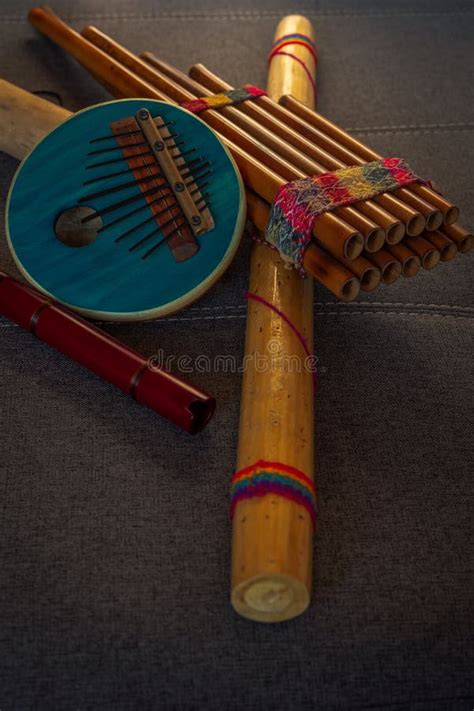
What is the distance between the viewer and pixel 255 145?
3.72 ft

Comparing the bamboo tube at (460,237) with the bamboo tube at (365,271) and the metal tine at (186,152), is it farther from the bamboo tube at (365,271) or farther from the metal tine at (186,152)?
the metal tine at (186,152)

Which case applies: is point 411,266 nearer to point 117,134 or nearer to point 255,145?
point 255,145

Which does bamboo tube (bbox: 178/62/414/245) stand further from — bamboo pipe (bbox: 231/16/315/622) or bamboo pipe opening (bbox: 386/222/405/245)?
bamboo pipe (bbox: 231/16/315/622)

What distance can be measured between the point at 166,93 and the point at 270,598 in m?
0.84

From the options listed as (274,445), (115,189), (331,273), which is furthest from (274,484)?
(115,189)

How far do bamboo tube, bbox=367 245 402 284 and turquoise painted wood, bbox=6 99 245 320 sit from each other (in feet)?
0.65

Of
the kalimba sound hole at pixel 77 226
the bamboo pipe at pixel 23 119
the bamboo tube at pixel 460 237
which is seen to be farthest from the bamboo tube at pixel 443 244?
the bamboo pipe at pixel 23 119

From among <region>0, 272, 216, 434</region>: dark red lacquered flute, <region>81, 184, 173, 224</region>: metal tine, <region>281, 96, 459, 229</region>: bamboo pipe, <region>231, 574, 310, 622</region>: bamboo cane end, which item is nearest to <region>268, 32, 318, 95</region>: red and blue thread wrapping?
<region>281, 96, 459, 229</region>: bamboo pipe

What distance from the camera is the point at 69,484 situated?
3.05 feet

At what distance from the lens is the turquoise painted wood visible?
104 cm

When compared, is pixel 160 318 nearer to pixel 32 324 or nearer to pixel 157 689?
pixel 32 324

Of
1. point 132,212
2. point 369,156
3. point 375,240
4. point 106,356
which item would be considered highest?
point 369,156

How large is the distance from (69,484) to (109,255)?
330 mm

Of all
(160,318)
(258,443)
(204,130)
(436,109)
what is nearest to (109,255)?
(160,318)
